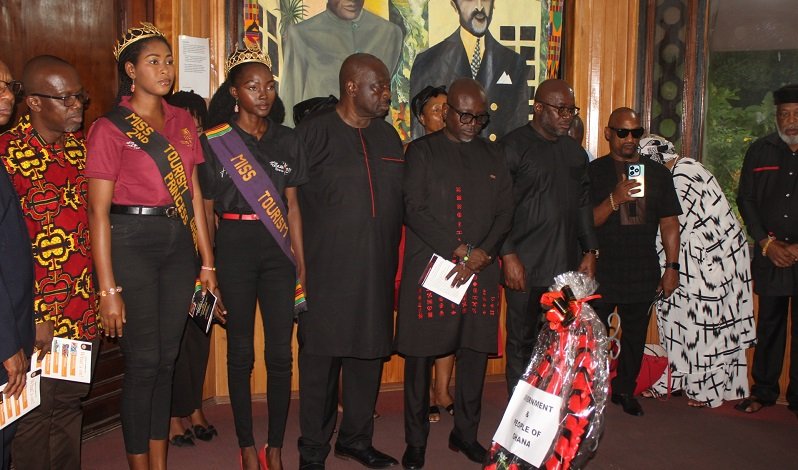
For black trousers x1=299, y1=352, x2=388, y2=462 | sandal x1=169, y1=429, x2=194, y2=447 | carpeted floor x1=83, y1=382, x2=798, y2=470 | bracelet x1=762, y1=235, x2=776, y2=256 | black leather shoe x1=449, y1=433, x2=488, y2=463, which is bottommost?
carpeted floor x1=83, y1=382, x2=798, y2=470

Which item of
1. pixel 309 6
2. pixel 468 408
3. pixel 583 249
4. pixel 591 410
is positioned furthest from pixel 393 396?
pixel 309 6

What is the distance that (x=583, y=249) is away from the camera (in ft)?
13.7

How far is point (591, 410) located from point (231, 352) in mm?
1552

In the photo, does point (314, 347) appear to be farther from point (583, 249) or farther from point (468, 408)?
point (583, 249)

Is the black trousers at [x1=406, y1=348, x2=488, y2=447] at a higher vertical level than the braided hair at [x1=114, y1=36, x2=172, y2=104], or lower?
lower

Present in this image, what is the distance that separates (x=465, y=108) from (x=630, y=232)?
5.16ft

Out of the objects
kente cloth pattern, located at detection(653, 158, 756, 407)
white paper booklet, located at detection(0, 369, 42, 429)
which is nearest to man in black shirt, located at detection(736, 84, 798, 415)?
kente cloth pattern, located at detection(653, 158, 756, 407)

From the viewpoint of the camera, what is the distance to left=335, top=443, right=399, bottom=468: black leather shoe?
11.8ft

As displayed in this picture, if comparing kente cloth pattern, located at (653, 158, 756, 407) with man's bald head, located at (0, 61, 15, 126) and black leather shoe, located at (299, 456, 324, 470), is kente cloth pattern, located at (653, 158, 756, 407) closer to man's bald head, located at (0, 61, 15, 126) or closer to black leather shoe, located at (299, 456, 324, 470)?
black leather shoe, located at (299, 456, 324, 470)

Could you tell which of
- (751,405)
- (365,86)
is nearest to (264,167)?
(365,86)

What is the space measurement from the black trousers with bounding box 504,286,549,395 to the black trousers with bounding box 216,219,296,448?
1327mm

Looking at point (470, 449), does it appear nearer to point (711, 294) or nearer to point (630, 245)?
point (630, 245)

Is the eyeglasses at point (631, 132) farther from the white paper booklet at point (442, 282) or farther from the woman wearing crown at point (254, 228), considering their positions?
the woman wearing crown at point (254, 228)

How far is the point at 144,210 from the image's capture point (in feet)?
9.15
